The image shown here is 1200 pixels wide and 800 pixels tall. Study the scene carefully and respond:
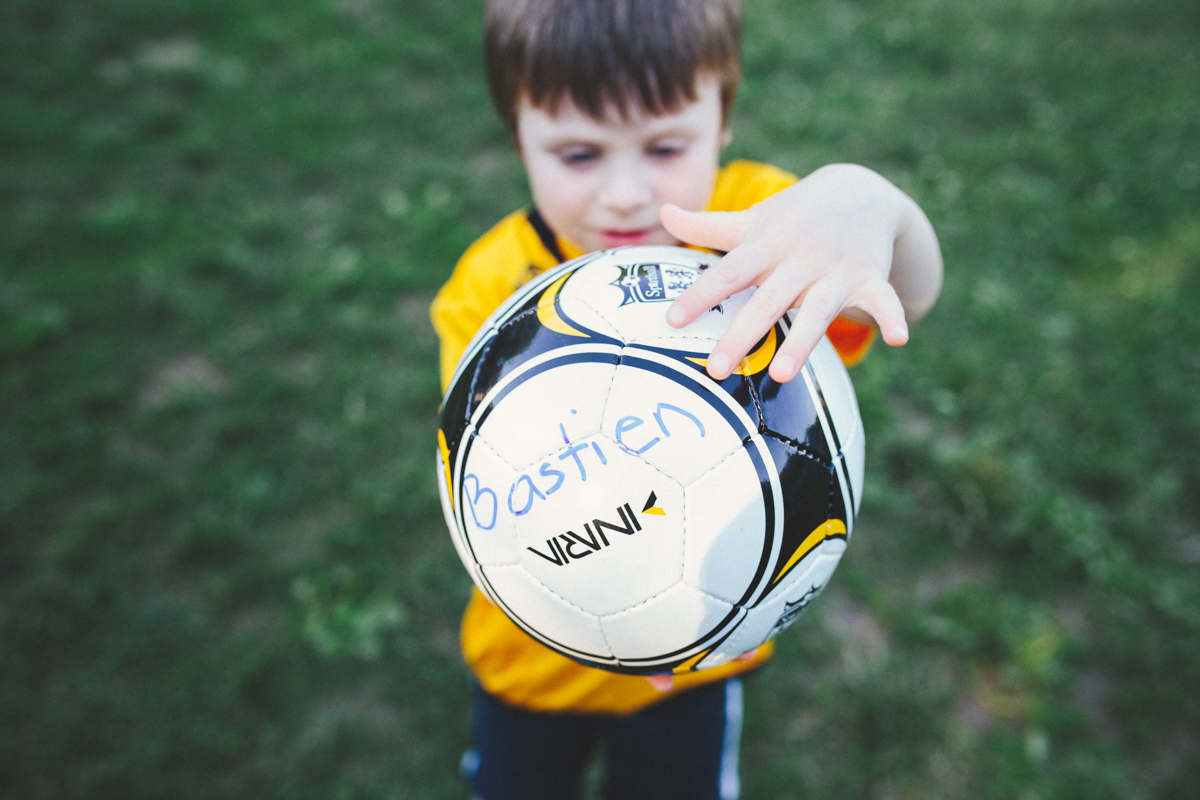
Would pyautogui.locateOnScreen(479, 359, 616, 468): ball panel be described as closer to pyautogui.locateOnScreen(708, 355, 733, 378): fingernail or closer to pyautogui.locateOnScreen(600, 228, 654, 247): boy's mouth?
pyautogui.locateOnScreen(708, 355, 733, 378): fingernail

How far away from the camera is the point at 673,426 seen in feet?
3.51

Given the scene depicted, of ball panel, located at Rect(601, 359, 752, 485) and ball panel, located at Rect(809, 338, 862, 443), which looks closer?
ball panel, located at Rect(601, 359, 752, 485)

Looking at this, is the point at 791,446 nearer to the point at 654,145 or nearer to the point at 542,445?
the point at 542,445

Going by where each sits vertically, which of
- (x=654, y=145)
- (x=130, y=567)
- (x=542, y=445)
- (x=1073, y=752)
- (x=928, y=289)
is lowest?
(x=1073, y=752)

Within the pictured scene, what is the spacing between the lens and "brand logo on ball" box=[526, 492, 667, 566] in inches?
41.9

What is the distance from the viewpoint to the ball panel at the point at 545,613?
3.73 ft

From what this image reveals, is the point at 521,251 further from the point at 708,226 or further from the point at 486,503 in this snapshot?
the point at 486,503

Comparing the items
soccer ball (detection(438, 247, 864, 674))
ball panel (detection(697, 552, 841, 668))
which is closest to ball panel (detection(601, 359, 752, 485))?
soccer ball (detection(438, 247, 864, 674))

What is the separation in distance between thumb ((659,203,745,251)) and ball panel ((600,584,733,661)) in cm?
55

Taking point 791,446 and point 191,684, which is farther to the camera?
point 191,684

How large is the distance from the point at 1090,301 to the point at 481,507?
11.1 ft

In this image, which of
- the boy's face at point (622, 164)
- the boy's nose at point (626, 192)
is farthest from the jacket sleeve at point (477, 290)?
the boy's nose at point (626, 192)

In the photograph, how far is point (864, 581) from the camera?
8.59 feet

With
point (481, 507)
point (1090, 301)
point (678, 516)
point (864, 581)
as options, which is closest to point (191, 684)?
point (481, 507)
